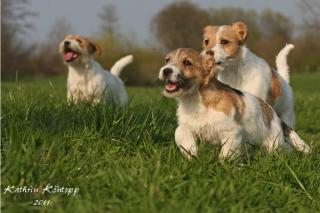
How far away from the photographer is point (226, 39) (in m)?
6.63

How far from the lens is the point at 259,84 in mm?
6793

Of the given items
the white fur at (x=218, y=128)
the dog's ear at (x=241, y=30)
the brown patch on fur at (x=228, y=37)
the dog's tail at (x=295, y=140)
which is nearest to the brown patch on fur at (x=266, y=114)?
the white fur at (x=218, y=128)

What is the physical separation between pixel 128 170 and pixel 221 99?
1.46 meters

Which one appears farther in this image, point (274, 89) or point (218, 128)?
point (274, 89)

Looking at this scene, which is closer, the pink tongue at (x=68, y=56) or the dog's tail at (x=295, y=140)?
the dog's tail at (x=295, y=140)

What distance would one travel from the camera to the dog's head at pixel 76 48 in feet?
31.7

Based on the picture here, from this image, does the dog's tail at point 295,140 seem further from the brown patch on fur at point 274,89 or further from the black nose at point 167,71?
the black nose at point 167,71

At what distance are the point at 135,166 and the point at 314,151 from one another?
206 centimetres

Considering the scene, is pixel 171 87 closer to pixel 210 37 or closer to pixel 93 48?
pixel 210 37

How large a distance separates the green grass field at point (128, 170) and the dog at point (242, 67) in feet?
4.55

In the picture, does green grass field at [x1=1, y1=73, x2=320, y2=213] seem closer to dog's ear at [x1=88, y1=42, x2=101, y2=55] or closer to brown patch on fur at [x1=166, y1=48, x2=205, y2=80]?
brown patch on fur at [x1=166, y1=48, x2=205, y2=80]

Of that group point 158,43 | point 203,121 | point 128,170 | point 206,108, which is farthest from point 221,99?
point 158,43

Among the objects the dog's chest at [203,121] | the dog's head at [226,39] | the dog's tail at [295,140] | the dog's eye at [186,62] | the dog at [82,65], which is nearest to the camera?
the dog's chest at [203,121]

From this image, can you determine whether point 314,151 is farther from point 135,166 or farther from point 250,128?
point 135,166
